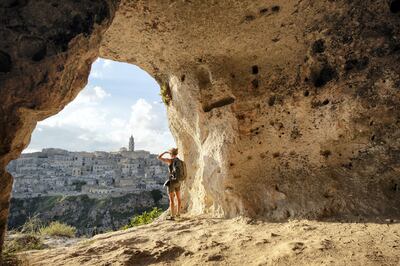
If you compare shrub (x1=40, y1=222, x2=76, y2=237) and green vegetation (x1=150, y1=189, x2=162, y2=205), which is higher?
green vegetation (x1=150, y1=189, x2=162, y2=205)

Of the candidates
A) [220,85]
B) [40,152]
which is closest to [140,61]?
[220,85]

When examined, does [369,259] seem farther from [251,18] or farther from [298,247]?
[251,18]

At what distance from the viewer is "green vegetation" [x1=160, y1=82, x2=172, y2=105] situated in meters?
8.62

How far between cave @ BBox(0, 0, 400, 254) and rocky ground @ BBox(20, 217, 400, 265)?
654 millimetres

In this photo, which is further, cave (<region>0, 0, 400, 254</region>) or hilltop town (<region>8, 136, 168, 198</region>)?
hilltop town (<region>8, 136, 168, 198</region>)

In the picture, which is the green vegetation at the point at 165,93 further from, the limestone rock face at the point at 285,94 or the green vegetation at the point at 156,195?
the green vegetation at the point at 156,195

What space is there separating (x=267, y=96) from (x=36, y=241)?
5595 mm

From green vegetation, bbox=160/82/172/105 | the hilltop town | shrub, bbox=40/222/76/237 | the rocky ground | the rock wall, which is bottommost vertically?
the rocky ground

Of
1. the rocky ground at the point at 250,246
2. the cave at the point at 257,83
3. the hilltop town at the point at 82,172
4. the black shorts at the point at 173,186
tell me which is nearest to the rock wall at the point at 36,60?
the cave at the point at 257,83

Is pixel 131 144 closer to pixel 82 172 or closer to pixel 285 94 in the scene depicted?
pixel 82 172

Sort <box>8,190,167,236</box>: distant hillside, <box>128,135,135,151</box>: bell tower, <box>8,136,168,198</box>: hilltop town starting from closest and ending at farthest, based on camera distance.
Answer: <box>8,190,167,236</box>: distant hillside, <box>8,136,168,198</box>: hilltop town, <box>128,135,135,151</box>: bell tower

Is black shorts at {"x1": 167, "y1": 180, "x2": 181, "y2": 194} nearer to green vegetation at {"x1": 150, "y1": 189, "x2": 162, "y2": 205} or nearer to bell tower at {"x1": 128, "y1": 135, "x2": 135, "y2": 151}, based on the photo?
green vegetation at {"x1": 150, "y1": 189, "x2": 162, "y2": 205}

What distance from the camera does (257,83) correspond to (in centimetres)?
688

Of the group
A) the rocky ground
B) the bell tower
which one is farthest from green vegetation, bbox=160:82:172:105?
the bell tower
